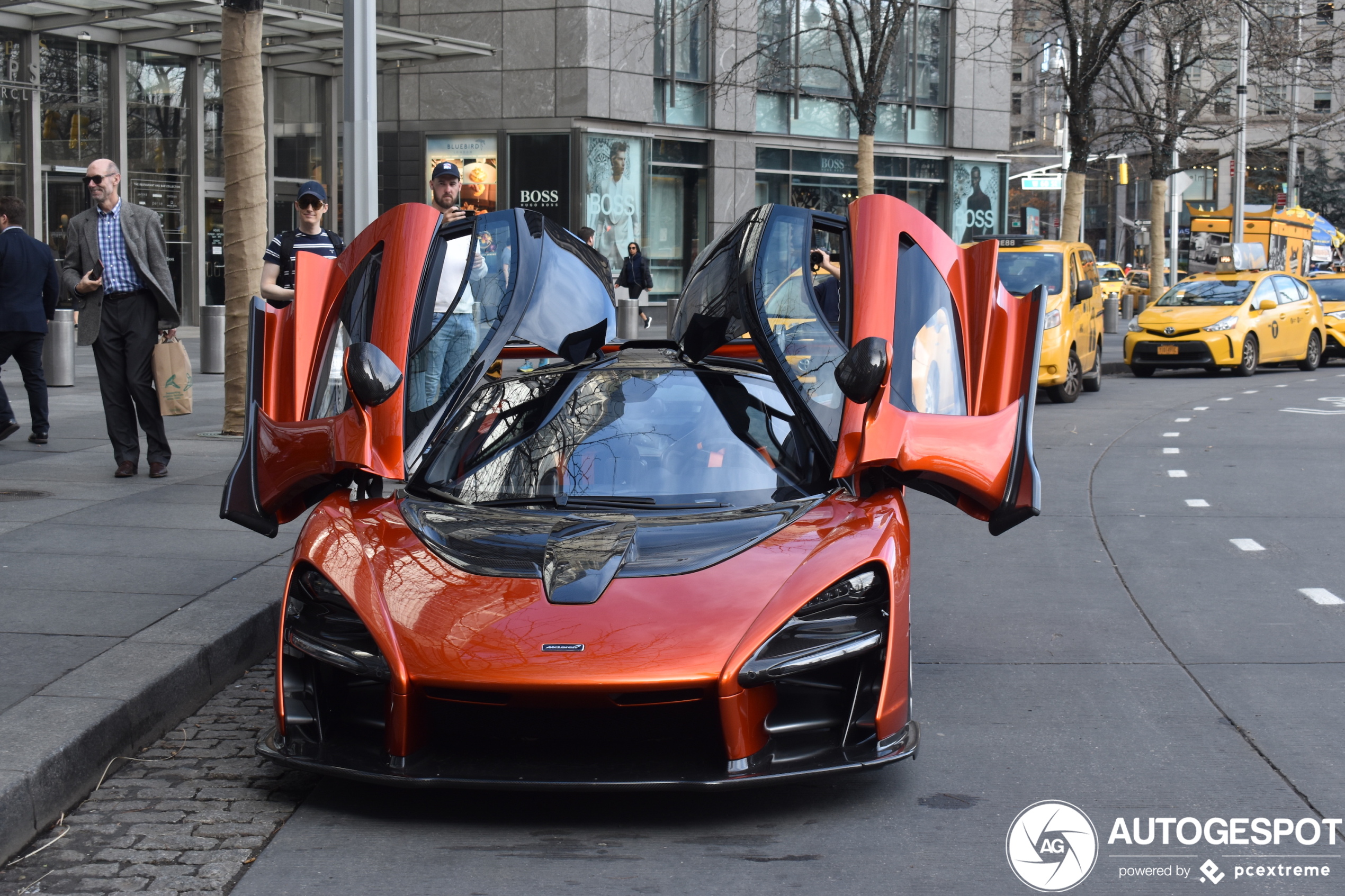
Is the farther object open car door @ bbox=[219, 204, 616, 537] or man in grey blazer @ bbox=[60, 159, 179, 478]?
man in grey blazer @ bbox=[60, 159, 179, 478]

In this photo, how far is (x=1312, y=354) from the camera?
2408 cm

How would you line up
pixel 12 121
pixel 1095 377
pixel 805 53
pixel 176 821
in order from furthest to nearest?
pixel 805 53 < pixel 12 121 < pixel 1095 377 < pixel 176 821

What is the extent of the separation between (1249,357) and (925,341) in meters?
19.0

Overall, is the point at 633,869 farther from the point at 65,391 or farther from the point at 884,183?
the point at 884,183

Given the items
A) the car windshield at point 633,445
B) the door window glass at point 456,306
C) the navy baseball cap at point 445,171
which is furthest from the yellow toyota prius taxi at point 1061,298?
the door window glass at point 456,306

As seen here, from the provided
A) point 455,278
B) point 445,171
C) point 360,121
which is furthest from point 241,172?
point 455,278

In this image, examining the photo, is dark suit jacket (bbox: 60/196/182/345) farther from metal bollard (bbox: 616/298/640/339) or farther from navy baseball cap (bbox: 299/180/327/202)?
metal bollard (bbox: 616/298/640/339)

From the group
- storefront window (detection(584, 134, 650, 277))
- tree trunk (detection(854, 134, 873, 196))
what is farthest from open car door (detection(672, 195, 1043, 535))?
storefront window (detection(584, 134, 650, 277))

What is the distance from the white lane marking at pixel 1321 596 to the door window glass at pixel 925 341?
8.91ft

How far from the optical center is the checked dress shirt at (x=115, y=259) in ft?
30.5

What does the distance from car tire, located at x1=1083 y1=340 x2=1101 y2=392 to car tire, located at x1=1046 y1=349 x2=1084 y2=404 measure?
1.08m

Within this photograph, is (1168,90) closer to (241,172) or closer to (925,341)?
(241,172)

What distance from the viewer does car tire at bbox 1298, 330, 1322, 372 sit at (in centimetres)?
2398

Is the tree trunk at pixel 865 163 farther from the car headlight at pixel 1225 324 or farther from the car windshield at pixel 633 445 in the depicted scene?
the car windshield at pixel 633 445
